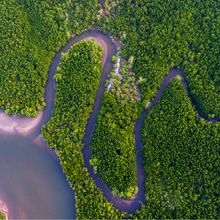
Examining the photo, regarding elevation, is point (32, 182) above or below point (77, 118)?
below

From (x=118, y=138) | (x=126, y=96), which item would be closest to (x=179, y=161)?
(x=118, y=138)

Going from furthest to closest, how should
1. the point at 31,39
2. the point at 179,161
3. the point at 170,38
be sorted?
the point at 31,39, the point at 170,38, the point at 179,161

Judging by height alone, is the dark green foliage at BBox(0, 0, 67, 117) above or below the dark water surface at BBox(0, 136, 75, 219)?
above

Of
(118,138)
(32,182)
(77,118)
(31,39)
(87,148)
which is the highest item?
(31,39)

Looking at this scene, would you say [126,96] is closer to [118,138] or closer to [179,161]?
[118,138]

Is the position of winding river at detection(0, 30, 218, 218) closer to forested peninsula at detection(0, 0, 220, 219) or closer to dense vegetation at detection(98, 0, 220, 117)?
forested peninsula at detection(0, 0, 220, 219)

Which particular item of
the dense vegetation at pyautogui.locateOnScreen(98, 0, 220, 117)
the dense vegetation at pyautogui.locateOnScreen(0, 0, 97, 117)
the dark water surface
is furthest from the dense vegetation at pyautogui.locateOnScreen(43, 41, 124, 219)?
the dense vegetation at pyautogui.locateOnScreen(98, 0, 220, 117)

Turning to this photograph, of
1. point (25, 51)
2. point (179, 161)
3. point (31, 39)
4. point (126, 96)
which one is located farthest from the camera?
point (31, 39)
